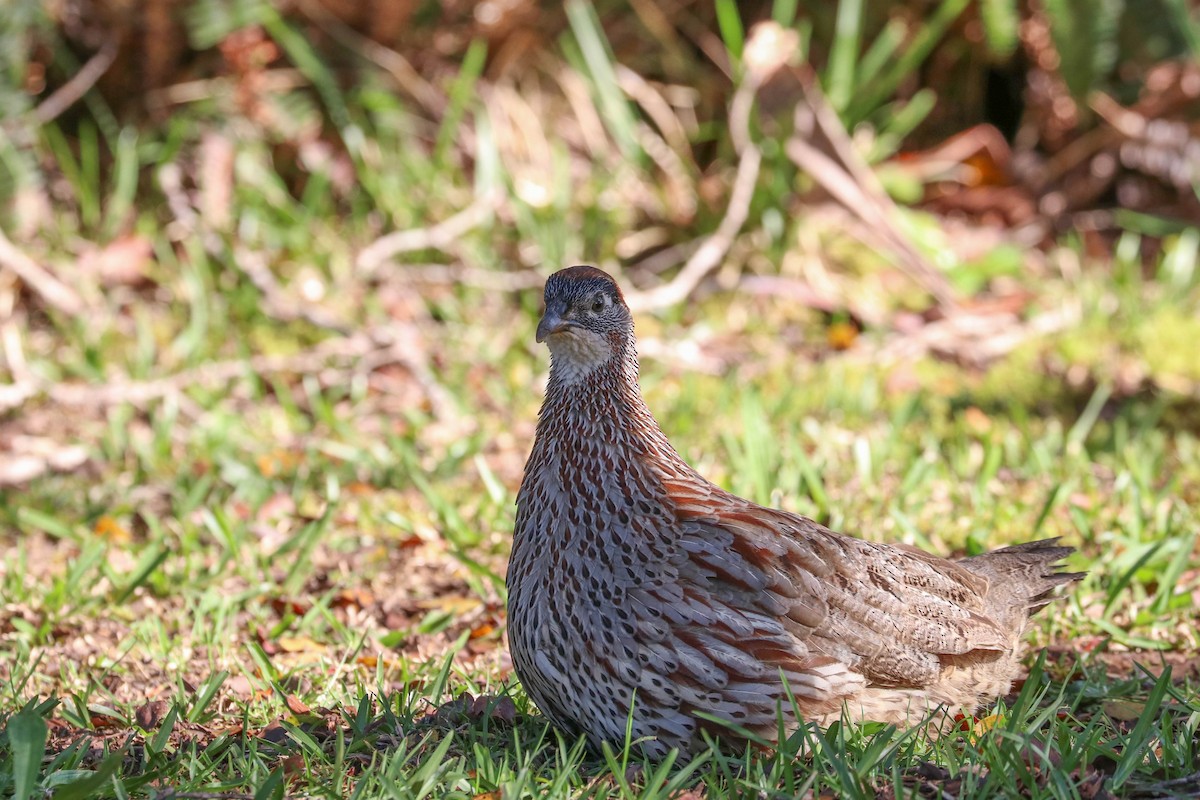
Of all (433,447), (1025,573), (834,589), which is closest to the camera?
(834,589)

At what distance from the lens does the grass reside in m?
3.29

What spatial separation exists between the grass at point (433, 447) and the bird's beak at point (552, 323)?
0.91 m

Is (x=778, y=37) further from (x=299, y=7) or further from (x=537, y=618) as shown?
(x=537, y=618)

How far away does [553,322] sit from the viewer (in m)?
3.61

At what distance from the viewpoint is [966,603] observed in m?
3.72

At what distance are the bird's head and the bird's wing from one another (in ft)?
1.36

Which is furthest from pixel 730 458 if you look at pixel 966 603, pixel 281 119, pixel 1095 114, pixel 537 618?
pixel 1095 114

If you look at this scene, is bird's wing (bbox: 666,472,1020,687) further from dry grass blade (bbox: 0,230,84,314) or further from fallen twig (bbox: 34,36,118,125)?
fallen twig (bbox: 34,36,118,125)

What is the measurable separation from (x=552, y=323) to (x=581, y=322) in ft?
0.30

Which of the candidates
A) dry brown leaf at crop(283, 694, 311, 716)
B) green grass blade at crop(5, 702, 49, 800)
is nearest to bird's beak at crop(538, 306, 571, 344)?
dry brown leaf at crop(283, 694, 311, 716)

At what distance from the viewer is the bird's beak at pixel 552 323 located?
3584 millimetres

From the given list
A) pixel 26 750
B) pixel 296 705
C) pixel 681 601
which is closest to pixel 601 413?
pixel 681 601

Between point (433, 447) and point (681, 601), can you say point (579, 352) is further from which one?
point (433, 447)

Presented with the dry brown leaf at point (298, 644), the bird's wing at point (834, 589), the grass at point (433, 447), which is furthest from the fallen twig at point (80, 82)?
the bird's wing at point (834, 589)
